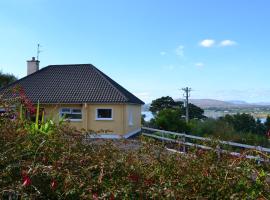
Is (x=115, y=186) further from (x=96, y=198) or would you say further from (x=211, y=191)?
(x=211, y=191)

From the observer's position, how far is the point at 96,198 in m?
2.76

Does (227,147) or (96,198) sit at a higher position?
(227,147)

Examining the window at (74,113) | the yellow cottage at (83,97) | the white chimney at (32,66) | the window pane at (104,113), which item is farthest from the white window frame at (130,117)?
the white chimney at (32,66)

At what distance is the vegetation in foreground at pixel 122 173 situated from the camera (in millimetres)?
2920

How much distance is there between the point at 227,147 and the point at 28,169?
168 cm

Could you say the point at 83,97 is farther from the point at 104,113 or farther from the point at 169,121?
the point at 169,121

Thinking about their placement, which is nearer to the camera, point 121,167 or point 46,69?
point 121,167

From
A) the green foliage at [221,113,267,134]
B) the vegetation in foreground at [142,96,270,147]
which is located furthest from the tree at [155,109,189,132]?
the green foliage at [221,113,267,134]

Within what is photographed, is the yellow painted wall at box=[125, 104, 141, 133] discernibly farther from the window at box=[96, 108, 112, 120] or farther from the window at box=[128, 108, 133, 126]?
the window at box=[96, 108, 112, 120]

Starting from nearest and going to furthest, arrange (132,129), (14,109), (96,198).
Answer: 1. (96,198)
2. (14,109)
3. (132,129)

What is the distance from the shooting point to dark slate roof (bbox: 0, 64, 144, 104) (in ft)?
94.2

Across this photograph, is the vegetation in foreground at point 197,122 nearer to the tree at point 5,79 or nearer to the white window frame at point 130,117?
the white window frame at point 130,117

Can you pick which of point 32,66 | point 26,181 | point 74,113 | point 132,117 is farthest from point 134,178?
point 32,66

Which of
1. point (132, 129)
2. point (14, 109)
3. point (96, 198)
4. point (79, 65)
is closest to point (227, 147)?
point (96, 198)
